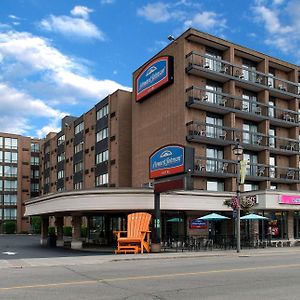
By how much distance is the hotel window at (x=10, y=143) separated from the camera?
101 meters

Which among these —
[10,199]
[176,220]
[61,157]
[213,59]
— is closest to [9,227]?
[10,199]

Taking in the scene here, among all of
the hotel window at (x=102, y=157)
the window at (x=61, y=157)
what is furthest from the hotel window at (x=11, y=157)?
the hotel window at (x=102, y=157)

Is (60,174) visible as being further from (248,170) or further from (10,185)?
(248,170)

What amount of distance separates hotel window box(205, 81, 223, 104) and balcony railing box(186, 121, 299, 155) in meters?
2.69

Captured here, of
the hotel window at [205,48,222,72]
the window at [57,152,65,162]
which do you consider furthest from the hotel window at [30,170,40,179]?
the hotel window at [205,48,222,72]

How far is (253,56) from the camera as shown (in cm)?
4834

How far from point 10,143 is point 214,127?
6845cm

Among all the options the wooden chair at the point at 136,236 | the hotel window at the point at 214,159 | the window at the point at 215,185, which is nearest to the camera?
the wooden chair at the point at 136,236

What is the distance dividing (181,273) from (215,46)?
3334 centimetres

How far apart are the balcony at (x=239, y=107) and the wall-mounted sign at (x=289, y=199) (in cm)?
992

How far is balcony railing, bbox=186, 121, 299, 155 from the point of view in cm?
4253

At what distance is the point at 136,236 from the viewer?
29.8 meters

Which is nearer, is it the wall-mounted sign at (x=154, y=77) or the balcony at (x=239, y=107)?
the balcony at (x=239, y=107)

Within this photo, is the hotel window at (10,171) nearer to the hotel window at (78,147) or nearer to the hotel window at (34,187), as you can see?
the hotel window at (34,187)
